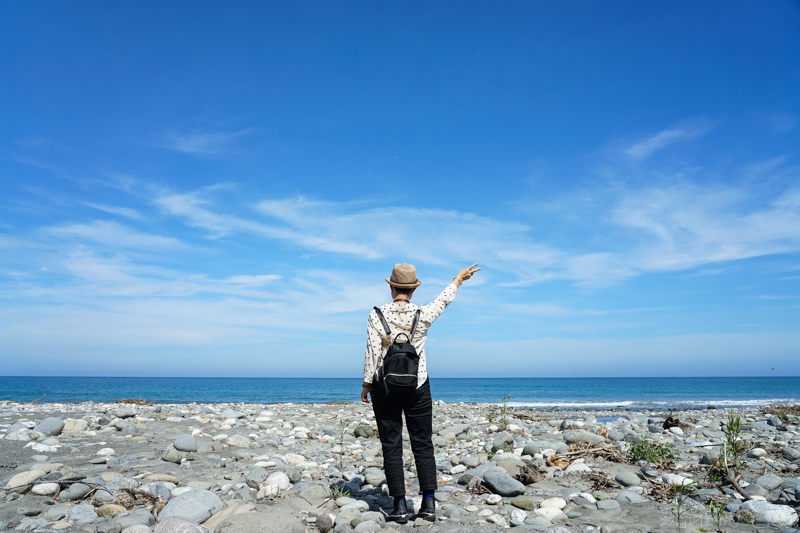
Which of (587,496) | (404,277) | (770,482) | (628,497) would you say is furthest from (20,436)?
(770,482)

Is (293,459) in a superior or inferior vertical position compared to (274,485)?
inferior

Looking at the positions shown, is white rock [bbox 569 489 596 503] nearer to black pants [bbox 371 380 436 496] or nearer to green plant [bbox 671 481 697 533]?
green plant [bbox 671 481 697 533]

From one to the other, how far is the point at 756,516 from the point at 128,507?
5.27m

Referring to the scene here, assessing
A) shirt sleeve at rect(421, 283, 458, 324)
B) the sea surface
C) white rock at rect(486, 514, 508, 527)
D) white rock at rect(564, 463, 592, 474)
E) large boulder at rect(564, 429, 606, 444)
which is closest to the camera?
white rock at rect(486, 514, 508, 527)

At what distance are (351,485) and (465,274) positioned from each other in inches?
104

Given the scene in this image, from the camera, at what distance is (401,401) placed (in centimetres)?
388

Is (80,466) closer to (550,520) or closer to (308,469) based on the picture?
(308,469)

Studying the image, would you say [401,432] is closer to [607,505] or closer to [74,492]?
[607,505]

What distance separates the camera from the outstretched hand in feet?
14.1

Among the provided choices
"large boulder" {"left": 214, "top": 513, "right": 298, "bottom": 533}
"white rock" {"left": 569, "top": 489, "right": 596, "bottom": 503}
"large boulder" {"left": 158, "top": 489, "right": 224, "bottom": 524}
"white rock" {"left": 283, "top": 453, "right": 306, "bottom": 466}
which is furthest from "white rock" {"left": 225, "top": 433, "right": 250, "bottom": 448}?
"white rock" {"left": 569, "top": 489, "right": 596, "bottom": 503}

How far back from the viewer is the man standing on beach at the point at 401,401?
3.90 meters

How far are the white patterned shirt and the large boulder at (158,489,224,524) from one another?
1663mm

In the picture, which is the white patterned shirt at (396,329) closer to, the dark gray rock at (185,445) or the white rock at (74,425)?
the dark gray rock at (185,445)

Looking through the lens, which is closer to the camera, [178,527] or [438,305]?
[178,527]
